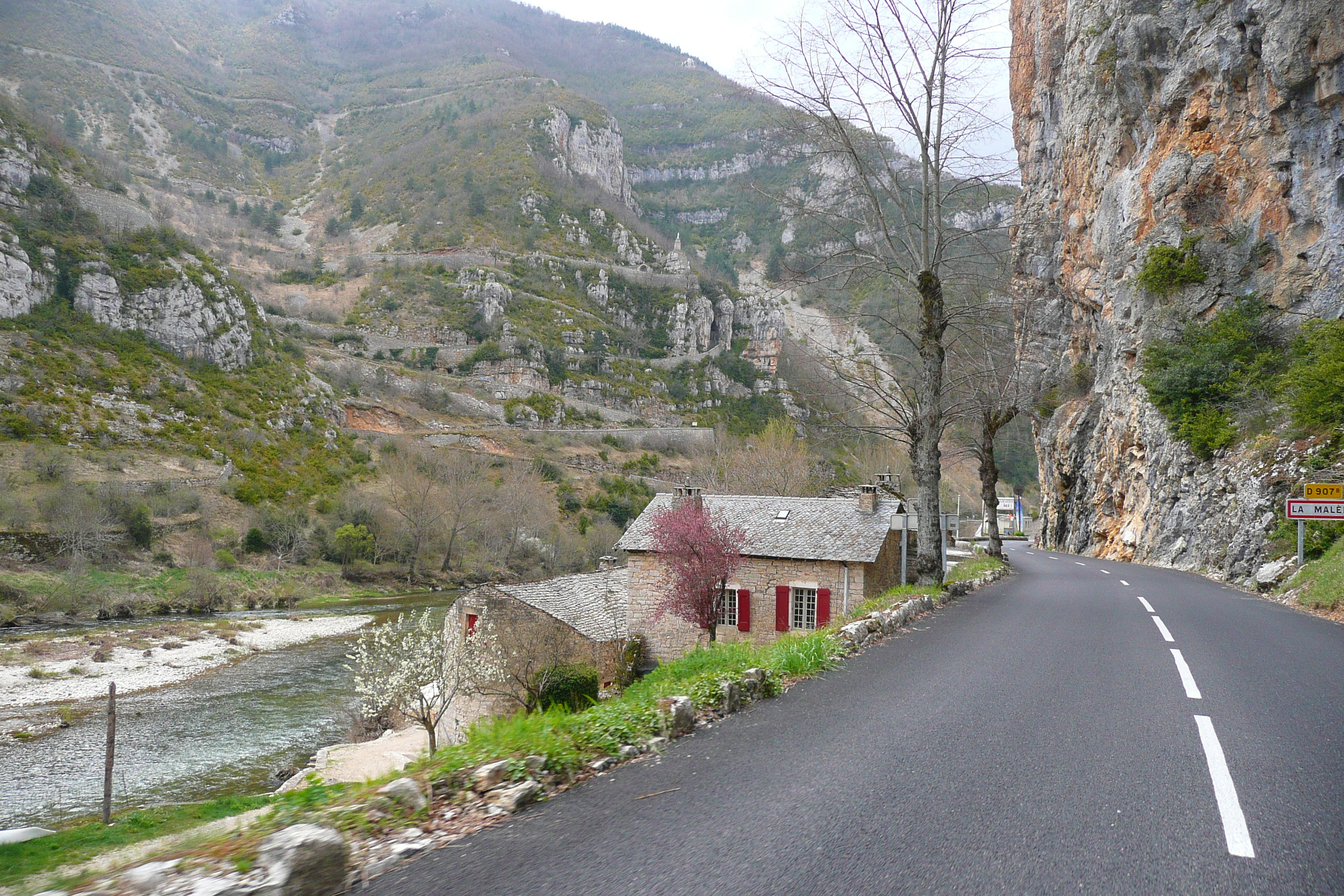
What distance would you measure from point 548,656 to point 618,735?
16971 millimetres

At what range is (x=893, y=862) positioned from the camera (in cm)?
297

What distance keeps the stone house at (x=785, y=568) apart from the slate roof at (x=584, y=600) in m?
0.76

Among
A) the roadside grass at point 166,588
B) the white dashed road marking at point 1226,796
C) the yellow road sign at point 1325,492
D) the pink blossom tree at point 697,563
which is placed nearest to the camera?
the white dashed road marking at point 1226,796

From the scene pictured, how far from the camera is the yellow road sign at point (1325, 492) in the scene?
1434 centimetres

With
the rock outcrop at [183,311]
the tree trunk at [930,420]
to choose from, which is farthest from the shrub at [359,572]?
the tree trunk at [930,420]

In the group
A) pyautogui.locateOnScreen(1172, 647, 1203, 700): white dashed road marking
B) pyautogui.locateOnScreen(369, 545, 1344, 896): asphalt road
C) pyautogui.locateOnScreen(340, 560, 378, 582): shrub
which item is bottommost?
pyautogui.locateOnScreen(340, 560, 378, 582): shrub

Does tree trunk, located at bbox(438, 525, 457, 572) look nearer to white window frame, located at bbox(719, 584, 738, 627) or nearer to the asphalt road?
white window frame, located at bbox(719, 584, 738, 627)

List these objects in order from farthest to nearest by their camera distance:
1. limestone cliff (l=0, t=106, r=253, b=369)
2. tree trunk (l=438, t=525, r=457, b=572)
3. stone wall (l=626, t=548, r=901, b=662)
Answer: tree trunk (l=438, t=525, r=457, b=572) → limestone cliff (l=0, t=106, r=253, b=369) → stone wall (l=626, t=548, r=901, b=662)

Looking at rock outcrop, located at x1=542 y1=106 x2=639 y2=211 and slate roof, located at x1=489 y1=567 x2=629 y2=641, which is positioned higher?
rock outcrop, located at x1=542 y1=106 x2=639 y2=211

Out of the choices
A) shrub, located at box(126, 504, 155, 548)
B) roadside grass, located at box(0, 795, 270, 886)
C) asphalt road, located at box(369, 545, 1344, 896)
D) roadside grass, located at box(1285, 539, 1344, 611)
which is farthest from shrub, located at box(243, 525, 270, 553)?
roadside grass, located at box(1285, 539, 1344, 611)

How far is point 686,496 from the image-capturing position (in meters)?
25.2

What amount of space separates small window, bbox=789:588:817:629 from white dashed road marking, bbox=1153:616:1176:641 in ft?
39.6

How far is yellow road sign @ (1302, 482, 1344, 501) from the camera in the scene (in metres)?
14.3

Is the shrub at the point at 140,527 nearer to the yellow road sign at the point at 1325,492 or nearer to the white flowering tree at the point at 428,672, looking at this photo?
the white flowering tree at the point at 428,672
